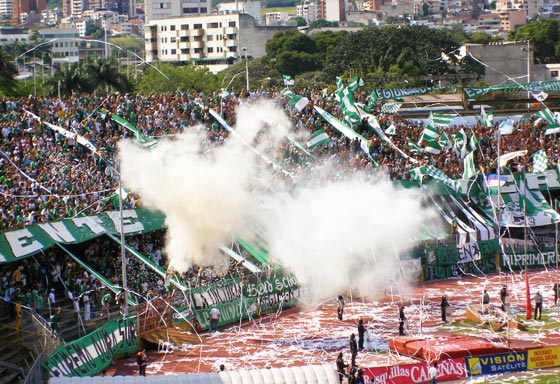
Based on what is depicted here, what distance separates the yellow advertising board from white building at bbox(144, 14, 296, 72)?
4477 inches

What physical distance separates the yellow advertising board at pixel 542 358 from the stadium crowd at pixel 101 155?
13130 mm

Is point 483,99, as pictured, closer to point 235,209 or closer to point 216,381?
point 235,209

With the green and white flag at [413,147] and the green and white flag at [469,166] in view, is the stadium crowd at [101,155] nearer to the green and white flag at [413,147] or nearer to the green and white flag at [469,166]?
the green and white flag at [413,147]

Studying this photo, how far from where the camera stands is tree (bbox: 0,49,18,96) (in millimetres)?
61094

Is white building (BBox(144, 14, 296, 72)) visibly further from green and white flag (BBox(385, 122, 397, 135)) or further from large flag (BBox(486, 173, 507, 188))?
large flag (BBox(486, 173, 507, 188))

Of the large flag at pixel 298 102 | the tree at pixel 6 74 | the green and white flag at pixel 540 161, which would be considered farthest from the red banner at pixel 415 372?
the tree at pixel 6 74

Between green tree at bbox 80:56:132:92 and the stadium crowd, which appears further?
green tree at bbox 80:56:132:92

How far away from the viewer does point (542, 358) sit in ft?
107

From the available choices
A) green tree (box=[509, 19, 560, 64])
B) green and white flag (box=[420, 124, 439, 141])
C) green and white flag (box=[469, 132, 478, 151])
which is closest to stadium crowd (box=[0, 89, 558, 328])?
green and white flag (box=[469, 132, 478, 151])

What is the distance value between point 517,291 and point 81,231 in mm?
18164

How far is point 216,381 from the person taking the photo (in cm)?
2706

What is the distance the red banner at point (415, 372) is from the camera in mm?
29922

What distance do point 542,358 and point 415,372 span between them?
4.43 meters

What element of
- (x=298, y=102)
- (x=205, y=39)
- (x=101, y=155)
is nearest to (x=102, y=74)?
(x=298, y=102)
